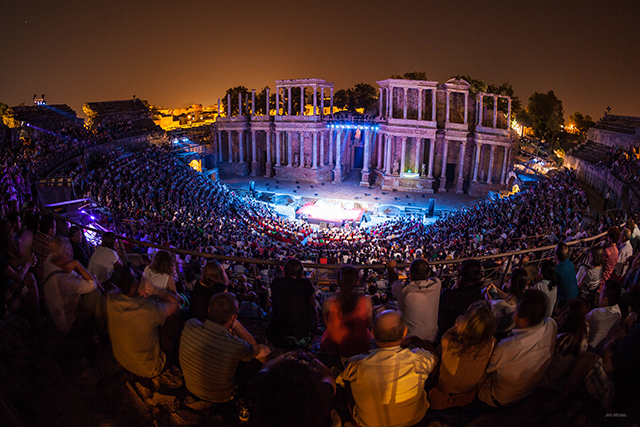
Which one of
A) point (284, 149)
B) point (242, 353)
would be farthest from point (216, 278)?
point (284, 149)

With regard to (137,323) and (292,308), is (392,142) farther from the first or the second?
(137,323)

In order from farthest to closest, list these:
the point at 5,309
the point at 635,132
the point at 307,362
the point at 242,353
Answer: the point at 635,132 < the point at 5,309 < the point at 242,353 < the point at 307,362

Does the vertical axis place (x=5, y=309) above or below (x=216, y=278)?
below

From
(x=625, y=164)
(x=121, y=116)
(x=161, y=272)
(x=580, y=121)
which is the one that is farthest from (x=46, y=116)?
(x=580, y=121)

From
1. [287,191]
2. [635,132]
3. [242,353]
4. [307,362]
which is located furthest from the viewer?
[287,191]

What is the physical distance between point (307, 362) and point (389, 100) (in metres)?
38.6

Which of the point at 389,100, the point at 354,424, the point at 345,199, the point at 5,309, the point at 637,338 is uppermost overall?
the point at 389,100

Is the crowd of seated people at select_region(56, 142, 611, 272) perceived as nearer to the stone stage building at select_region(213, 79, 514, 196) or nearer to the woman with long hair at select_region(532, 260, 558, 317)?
the woman with long hair at select_region(532, 260, 558, 317)

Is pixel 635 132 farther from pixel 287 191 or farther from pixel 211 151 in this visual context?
pixel 211 151

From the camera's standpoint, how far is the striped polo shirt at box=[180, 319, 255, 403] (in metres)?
4.34

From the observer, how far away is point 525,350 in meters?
4.26

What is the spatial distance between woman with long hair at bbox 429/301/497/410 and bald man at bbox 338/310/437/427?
35 cm

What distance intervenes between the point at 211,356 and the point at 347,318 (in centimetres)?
178

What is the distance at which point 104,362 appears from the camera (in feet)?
17.9
